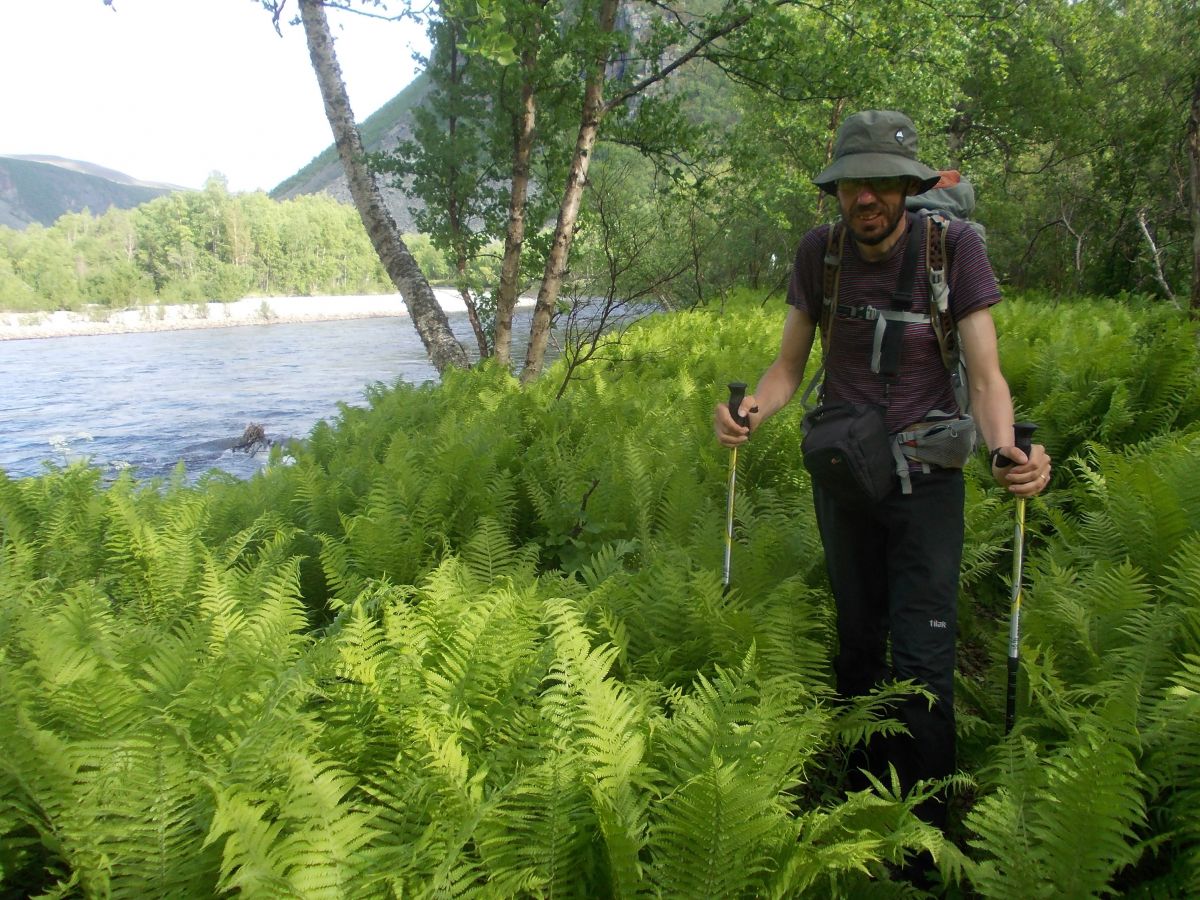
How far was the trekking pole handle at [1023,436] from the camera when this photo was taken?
2.30 metres

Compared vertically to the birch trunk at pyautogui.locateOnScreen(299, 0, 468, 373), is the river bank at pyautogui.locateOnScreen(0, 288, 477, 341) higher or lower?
lower

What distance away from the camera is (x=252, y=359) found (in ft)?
98.6

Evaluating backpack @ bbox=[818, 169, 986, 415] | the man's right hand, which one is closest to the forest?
the man's right hand

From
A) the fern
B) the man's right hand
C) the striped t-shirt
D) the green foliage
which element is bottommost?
the fern

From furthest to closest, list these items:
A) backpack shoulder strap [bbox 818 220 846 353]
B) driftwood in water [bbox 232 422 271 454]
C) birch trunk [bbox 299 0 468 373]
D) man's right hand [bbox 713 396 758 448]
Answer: driftwood in water [bbox 232 422 271 454] < birch trunk [bbox 299 0 468 373] < man's right hand [bbox 713 396 758 448] < backpack shoulder strap [bbox 818 220 846 353]

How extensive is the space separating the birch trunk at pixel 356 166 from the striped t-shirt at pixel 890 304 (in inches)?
235

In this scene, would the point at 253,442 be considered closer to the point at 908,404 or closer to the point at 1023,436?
the point at 908,404

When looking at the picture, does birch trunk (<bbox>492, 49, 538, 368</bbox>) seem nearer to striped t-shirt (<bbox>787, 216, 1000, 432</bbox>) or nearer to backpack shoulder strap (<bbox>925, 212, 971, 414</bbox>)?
striped t-shirt (<bbox>787, 216, 1000, 432</bbox>)

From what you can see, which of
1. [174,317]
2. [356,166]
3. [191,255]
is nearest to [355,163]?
[356,166]

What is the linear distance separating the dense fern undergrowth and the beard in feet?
4.46

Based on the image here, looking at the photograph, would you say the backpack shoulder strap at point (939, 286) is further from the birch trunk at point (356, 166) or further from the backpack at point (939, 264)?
the birch trunk at point (356, 166)

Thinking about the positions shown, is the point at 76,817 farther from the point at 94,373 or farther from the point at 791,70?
the point at 94,373

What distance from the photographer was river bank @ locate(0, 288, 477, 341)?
2080 inches

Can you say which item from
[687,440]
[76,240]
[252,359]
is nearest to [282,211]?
[76,240]
